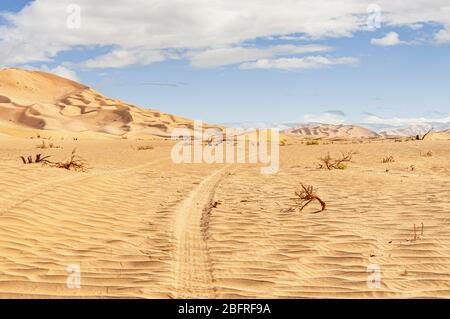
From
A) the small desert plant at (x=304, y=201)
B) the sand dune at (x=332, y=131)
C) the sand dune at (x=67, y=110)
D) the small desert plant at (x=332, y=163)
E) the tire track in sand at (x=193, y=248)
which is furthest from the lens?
the sand dune at (x=332, y=131)

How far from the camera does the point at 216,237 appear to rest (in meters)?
6.93

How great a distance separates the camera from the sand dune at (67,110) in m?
62.2

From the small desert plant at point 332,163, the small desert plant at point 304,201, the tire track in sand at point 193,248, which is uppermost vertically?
the small desert plant at point 332,163

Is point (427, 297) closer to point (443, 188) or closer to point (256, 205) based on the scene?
point (256, 205)

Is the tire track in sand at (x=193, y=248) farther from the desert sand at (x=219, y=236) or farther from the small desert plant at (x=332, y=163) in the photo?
the small desert plant at (x=332, y=163)

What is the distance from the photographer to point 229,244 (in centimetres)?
658

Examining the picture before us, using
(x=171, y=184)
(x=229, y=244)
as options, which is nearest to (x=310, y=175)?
(x=171, y=184)

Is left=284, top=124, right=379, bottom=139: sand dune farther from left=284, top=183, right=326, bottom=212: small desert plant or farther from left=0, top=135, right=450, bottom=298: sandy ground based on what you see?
Result: left=284, top=183, right=326, bottom=212: small desert plant

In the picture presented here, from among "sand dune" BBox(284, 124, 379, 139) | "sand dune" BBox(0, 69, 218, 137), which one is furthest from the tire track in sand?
"sand dune" BBox(284, 124, 379, 139)

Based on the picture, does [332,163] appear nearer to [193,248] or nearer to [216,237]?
[216,237]

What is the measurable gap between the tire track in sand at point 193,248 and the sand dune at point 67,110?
50.6 meters

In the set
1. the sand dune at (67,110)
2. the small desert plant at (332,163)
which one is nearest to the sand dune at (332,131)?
the sand dune at (67,110)

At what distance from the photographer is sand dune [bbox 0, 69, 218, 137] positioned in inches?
2448

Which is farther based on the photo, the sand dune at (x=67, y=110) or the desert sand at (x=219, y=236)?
the sand dune at (x=67, y=110)
